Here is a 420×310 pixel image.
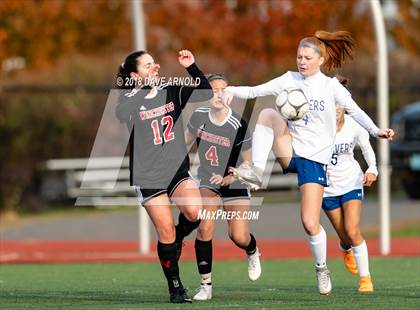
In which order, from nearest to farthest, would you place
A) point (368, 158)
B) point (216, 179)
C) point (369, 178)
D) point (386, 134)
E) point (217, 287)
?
point (386, 134), point (216, 179), point (369, 178), point (368, 158), point (217, 287)

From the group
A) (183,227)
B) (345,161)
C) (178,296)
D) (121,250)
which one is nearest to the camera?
(178,296)

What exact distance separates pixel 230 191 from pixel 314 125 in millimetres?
1232

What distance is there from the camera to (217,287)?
12727mm

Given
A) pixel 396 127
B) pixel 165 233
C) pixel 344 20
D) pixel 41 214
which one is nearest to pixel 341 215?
pixel 165 233

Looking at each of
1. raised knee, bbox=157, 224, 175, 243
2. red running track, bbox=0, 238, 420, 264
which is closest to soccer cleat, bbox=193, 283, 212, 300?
raised knee, bbox=157, 224, 175, 243

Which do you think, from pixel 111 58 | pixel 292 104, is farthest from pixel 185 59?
pixel 111 58

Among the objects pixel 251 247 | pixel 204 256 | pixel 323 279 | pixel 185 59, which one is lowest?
pixel 251 247

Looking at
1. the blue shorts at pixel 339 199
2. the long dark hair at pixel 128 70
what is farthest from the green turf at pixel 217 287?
the long dark hair at pixel 128 70

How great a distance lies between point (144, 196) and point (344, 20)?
81.2ft

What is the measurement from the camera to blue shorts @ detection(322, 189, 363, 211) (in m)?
12.3

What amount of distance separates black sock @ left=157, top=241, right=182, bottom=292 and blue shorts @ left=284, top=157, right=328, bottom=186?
1.31m

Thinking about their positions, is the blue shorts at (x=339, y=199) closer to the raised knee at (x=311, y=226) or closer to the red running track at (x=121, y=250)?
the raised knee at (x=311, y=226)

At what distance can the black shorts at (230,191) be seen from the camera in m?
11.7

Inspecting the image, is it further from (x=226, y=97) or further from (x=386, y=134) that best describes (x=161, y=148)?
(x=386, y=134)
